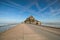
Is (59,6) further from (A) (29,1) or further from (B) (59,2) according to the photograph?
(A) (29,1)

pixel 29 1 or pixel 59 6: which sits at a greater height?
pixel 29 1

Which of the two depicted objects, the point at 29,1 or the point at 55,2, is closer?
the point at 55,2

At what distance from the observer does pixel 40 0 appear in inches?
323

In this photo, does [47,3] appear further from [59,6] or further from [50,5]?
[59,6]

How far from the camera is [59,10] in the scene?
312 inches

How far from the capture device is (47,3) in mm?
8430

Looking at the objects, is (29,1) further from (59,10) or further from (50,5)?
(59,10)

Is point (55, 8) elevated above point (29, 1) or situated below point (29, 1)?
below

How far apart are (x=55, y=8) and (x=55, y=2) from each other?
19.2 inches

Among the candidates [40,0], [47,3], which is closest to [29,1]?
[40,0]

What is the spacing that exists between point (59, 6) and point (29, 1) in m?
2.18

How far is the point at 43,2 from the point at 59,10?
1.28m

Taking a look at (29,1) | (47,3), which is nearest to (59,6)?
(47,3)

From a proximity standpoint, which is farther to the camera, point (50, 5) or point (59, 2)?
point (50, 5)
